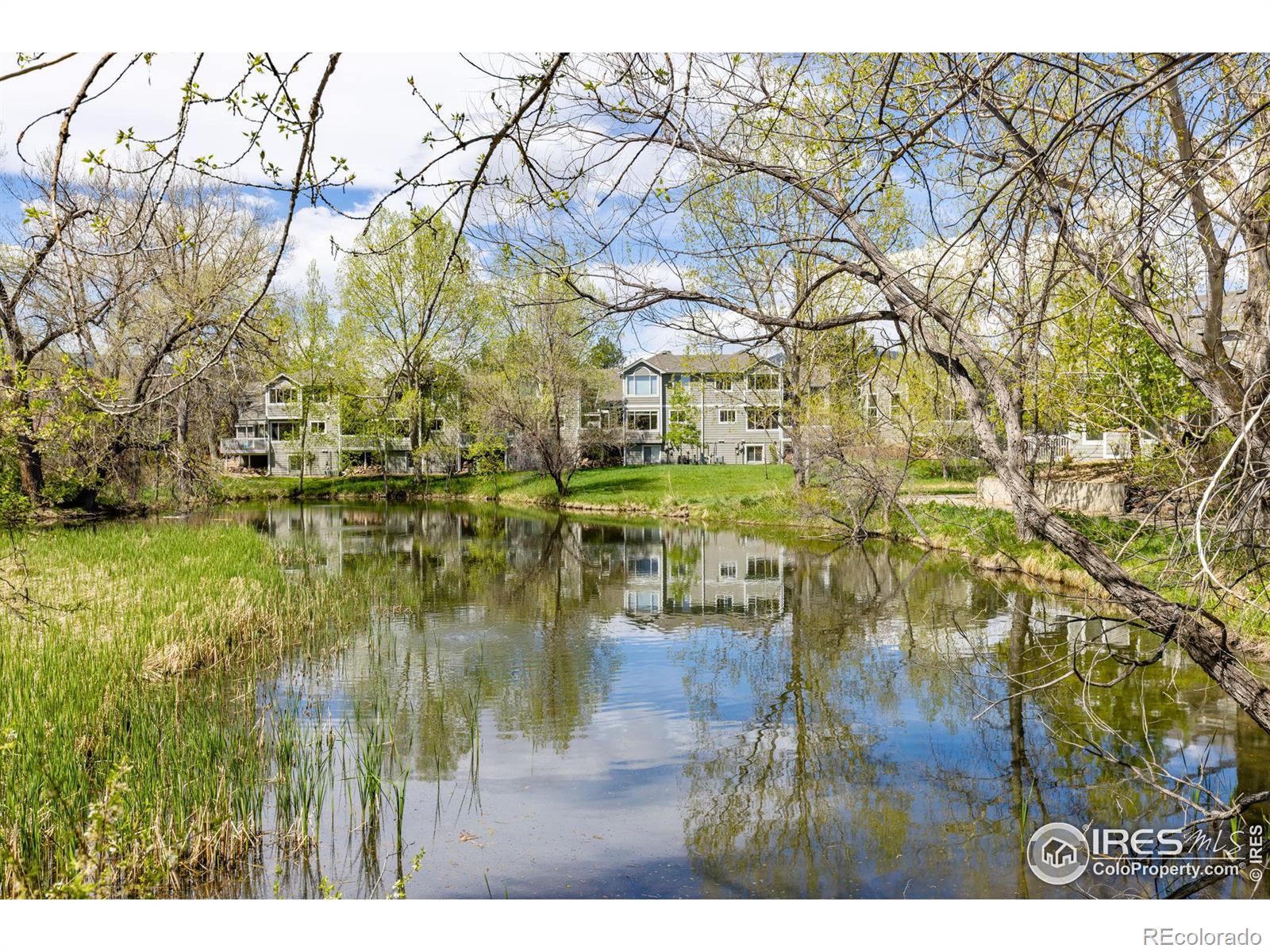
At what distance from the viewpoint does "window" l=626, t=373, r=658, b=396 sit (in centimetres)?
5678

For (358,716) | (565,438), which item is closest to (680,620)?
(358,716)

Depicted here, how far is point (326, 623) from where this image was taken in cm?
1312

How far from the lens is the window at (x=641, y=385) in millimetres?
56781

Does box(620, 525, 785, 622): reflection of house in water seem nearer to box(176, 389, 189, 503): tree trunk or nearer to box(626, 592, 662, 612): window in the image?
box(626, 592, 662, 612): window

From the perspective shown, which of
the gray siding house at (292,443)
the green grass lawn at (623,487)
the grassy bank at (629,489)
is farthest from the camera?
the gray siding house at (292,443)

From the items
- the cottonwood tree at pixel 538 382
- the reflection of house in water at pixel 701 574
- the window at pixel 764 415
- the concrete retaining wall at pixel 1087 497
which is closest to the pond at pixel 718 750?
the reflection of house in water at pixel 701 574

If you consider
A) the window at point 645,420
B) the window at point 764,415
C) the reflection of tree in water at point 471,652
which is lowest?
the reflection of tree in water at point 471,652

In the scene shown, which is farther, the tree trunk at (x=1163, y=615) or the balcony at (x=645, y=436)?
the balcony at (x=645, y=436)

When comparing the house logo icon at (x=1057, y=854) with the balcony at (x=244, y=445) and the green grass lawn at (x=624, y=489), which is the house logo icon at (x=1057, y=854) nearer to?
the green grass lawn at (x=624, y=489)

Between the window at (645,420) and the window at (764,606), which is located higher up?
the window at (645,420)

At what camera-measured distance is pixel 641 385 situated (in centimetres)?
5706

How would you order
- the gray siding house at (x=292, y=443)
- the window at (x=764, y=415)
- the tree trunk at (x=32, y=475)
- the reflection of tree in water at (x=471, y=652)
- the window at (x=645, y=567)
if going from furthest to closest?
the gray siding house at (x=292, y=443)
the tree trunk at (x=32, y=475)
the window at (x=764, y=415)
the window at (x=645, y=567)
the reflection of tree in water at (x=471, y=652)

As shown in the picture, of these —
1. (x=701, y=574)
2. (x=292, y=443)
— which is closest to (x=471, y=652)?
(x=701, y=574)

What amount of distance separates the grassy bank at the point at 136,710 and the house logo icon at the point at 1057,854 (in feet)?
17.2
